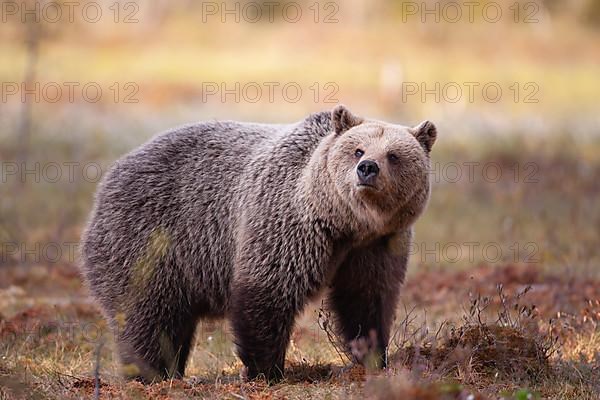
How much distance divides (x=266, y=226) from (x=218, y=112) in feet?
65.1

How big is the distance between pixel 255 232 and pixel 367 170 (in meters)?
1.11

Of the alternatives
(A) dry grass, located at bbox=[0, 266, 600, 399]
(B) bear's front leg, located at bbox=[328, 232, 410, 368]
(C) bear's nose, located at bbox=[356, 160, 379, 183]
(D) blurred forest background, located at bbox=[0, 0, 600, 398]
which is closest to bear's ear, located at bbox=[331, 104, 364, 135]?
(C) bear's nose, located at bbox=[356, 160, 379, 183]

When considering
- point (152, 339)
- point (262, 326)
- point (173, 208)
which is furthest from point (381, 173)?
point (152, 339)

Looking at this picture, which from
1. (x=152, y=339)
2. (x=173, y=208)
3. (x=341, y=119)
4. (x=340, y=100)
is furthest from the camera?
(x=340, y=100)

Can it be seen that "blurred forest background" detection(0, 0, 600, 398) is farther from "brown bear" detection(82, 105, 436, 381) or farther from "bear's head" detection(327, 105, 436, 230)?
"bear's head" detection(327, 105, 436, 230)

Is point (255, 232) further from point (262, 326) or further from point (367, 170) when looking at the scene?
point (367, 170)

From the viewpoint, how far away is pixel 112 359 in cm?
816

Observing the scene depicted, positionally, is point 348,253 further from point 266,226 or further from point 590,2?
point 590,2

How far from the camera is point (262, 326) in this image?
6477 mm

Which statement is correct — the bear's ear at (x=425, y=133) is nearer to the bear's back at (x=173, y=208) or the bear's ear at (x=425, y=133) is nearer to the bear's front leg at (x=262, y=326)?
the bear's back at (x=173, y=208)

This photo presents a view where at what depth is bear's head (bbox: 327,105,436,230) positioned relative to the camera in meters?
6.20

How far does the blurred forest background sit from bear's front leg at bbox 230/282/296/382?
1515 mm

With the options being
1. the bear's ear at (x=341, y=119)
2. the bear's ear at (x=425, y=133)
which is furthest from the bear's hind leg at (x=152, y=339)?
the bear's ear at (x=425, y=133)

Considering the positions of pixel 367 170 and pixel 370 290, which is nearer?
pixel 367 170
